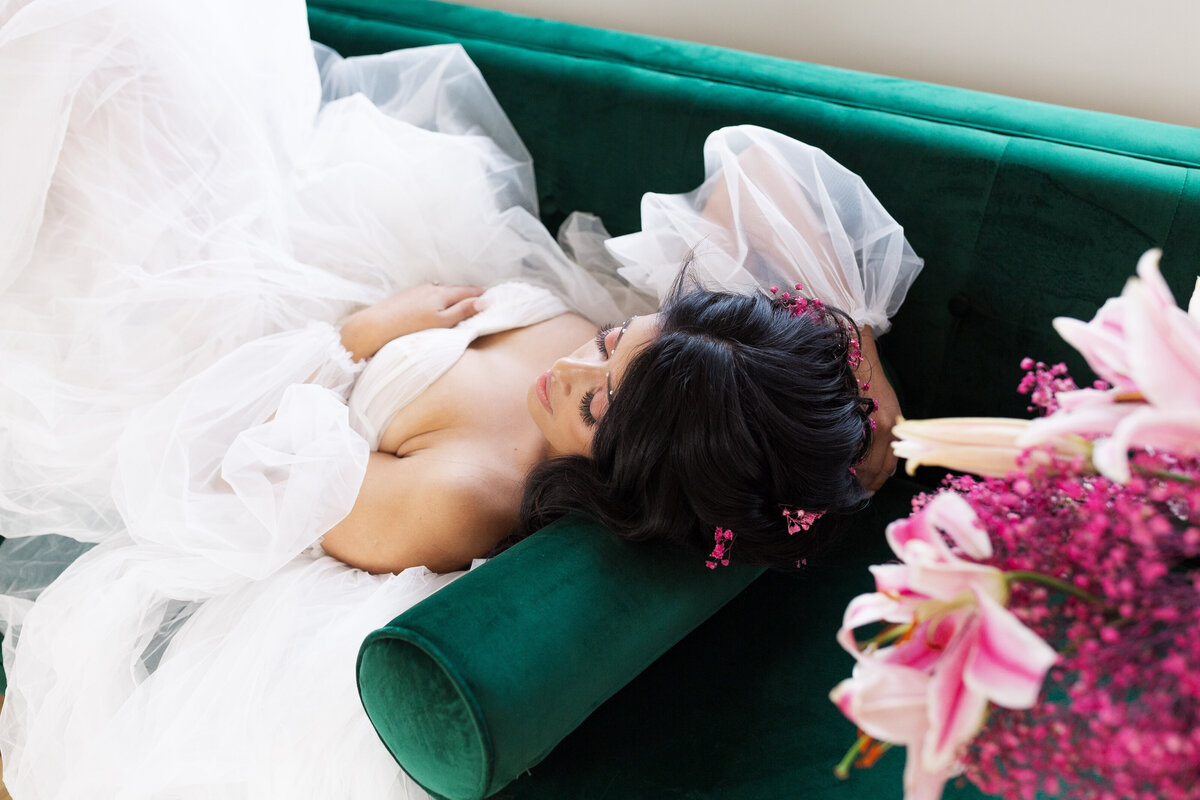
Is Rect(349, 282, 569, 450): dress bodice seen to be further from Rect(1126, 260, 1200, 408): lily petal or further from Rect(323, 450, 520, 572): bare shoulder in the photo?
Rect(1126, 260, 1200, 408): lily petal

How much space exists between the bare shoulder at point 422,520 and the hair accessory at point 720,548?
31cm

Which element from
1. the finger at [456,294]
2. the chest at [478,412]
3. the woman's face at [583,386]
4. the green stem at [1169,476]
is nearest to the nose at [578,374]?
the woman's face at [583,386]

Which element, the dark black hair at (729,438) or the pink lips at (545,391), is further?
the pink lips at (545,391)

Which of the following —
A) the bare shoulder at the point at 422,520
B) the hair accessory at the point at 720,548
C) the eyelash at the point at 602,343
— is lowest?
the bare shoulder at the point at 422,520

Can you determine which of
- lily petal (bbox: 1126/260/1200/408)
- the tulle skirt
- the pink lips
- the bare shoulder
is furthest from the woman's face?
lily petal (bbox: 1126/260/1200/408)

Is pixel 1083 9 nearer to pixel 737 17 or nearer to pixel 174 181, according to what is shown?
pixel 737 17

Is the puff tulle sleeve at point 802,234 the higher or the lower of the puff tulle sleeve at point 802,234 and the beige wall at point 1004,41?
the lower

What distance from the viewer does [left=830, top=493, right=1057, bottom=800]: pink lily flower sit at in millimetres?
541

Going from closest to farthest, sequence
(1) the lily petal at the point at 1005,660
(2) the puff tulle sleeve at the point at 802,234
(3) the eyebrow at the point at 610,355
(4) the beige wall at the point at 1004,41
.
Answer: (1) the lily petal at the point at 1005,660 < (3) the eyebrow at the point at 610,355 < (2) the puff tulle sleeve at the point at 802,234 < (4) the beige wall at the point at 1004,41

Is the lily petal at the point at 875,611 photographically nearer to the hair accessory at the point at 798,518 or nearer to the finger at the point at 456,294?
the hair accessory at the point at 798,518

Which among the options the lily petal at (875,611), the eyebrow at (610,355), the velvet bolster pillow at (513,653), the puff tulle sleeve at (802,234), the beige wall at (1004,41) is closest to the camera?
the lily petal at (875,611)

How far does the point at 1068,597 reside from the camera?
61cm

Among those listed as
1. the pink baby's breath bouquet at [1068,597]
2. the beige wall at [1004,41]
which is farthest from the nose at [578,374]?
the beige wall at [1004,41]

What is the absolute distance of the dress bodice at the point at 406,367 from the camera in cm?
145
